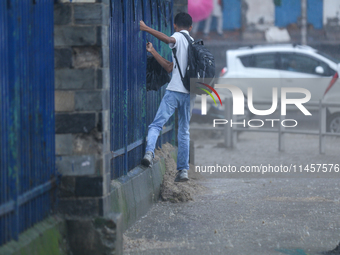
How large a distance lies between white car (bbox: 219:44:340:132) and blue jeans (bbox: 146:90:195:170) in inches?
361

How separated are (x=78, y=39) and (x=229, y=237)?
2090mm

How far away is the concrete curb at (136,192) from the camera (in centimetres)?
508

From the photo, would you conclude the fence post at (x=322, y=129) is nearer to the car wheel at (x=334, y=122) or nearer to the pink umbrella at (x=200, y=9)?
the car wheel at (x=334, y=122)

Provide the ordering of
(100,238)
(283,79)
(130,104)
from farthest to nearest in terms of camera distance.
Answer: (283,79), (130,104), (100,238)

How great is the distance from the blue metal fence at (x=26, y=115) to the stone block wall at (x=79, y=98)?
87mm

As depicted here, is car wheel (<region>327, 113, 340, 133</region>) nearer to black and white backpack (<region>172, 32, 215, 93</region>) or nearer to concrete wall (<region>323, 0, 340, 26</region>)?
black and white backpack (<region>172, 32, 215, 93</region>)

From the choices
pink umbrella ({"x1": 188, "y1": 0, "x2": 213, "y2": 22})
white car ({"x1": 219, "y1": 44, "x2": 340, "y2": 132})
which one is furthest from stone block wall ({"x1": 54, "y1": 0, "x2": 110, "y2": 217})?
pink umbrella ({"x1": 188, "y1": 0, "x2": 213, "y2": 22})

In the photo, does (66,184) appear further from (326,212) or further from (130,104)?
(326,212)

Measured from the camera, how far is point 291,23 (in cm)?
2552

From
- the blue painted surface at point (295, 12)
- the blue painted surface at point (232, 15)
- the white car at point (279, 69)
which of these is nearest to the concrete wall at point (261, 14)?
the blue painted surface at point (295, 12)

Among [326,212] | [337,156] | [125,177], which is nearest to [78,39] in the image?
[125,177]

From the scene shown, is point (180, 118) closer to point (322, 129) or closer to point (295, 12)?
point (322, 129)

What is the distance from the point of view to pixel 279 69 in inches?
649

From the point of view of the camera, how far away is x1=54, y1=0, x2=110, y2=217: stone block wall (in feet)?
13.8
